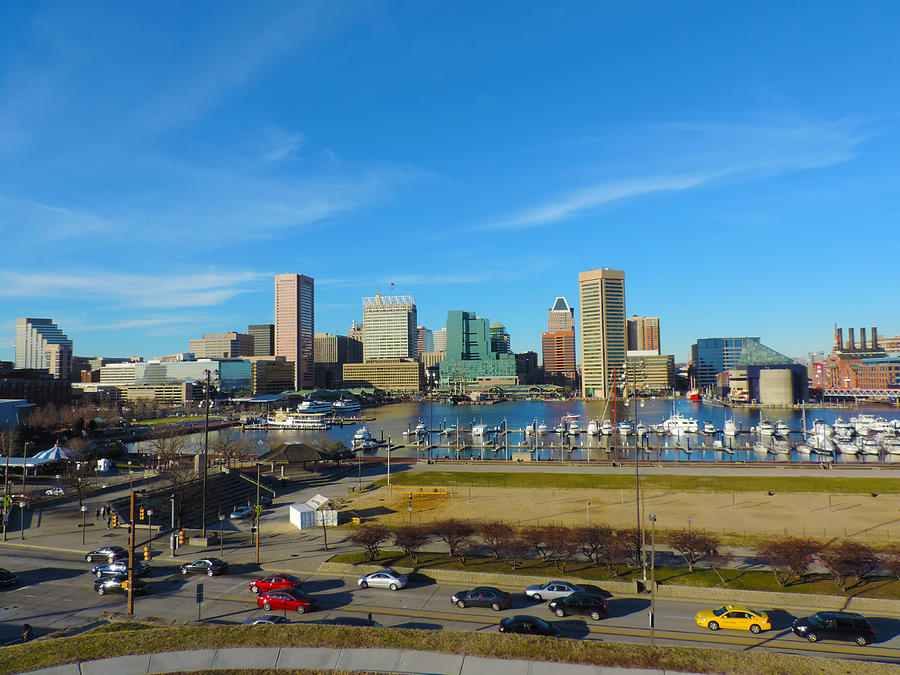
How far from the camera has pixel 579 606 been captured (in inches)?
1115

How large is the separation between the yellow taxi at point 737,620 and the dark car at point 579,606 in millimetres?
4688

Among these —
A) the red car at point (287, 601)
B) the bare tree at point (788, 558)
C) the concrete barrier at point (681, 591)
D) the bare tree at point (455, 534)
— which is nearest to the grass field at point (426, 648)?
the red car at point (287, 601)

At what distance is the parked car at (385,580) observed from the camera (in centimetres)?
3294

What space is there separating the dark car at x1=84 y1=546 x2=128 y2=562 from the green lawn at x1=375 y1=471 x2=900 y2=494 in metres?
33.4

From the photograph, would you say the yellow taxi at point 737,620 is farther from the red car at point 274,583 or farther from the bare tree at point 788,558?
the red car at point 274,583

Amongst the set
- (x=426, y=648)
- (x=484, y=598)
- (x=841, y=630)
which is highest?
(x=426, y=648)

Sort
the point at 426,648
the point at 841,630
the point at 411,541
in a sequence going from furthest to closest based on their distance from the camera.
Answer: the point at 411,541
the point at 841,630
the point at 426,648

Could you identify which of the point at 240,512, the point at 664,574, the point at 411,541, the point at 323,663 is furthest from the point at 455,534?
the point at 240,512

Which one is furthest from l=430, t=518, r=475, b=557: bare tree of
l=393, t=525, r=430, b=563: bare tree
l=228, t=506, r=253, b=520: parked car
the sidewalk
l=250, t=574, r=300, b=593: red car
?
l=228, t=506, r=253, b=520: parked car

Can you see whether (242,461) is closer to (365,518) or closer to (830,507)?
(365,518)

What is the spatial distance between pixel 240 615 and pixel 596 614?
58.2ft

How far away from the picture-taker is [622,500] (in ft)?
189

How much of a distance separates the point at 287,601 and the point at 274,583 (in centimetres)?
375

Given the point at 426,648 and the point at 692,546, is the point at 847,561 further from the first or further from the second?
the point at 426,648
